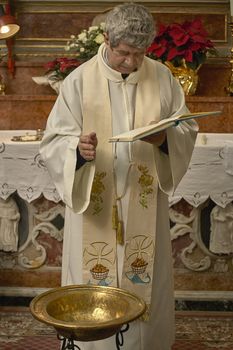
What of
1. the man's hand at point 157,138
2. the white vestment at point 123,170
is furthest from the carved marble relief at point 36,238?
the man's hand at point 157,138

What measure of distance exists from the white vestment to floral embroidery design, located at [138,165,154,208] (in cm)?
6

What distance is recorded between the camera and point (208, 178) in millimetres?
4383

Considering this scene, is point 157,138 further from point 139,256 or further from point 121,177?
point 139,256

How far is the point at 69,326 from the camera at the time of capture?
2.16 meters

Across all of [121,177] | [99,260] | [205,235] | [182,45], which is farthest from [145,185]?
[182,45]

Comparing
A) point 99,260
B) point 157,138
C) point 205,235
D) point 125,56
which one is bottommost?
point 99,260

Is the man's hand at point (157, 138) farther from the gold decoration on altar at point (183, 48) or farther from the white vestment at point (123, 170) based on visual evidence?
the gold decoration on altar at point (183, 48)

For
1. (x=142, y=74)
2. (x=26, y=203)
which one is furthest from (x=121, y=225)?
(x=26, y=203)

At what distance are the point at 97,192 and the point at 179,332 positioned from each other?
1.56 meters

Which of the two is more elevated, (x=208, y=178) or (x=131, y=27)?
(x=131, y=27)

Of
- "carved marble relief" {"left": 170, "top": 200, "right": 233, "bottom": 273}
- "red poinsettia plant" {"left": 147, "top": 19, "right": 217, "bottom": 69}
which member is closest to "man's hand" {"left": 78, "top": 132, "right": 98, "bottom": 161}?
"carved marble relief" {"left": 170, "top": 200, "right": 233, "bottom": 273}

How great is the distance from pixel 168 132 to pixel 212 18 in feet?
8.64

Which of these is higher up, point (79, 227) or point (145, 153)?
point (145, 153)

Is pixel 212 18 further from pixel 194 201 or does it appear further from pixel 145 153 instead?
pixel 145 153
